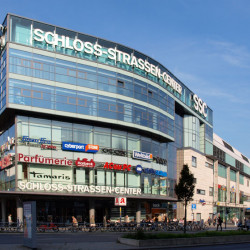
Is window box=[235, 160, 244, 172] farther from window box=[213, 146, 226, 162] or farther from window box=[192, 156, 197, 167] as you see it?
window box=[192, 156, 197, 167]

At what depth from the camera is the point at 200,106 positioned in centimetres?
8288

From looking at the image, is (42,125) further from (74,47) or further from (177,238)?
(177,238)

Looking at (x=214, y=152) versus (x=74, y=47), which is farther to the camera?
(x=214, y=152)

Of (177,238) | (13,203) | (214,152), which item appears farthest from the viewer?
(214,152)

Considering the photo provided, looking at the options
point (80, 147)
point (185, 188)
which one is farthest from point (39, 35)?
point (185, 188)

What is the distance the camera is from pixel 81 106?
51719 mm

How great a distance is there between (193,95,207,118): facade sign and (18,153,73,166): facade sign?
36067mm

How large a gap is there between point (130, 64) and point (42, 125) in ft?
48.5

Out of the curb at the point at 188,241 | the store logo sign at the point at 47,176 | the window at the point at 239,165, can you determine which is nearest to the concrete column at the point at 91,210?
the store logo sign at the point at 47,176

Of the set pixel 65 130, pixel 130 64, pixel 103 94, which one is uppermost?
pixel 130 64

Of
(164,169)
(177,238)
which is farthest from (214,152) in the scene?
(177,238)

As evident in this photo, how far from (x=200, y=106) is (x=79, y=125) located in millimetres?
36002

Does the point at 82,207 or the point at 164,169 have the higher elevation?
the point at 164,169

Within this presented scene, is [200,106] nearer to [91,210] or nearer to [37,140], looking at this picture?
[91,210]
